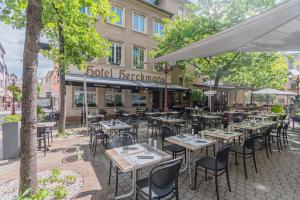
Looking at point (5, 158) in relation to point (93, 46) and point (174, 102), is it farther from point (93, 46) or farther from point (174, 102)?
point (174, 102)

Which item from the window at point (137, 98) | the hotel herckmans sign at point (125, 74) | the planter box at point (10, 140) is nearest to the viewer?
the planter box at point (10, 140)

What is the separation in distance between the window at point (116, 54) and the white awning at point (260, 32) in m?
9.86

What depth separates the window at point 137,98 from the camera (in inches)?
607

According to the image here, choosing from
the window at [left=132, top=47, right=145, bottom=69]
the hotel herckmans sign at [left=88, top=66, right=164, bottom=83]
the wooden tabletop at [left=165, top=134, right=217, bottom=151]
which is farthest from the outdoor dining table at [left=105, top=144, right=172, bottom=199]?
the window at [left=132, top=47, right=145, bottom=69]

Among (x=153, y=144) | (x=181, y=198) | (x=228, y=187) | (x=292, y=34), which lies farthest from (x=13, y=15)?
(x=292, y=34)

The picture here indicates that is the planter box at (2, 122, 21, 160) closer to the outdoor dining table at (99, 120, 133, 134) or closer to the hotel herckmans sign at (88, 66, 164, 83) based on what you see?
the outdoor dining table at (99, 120, 133, 134)

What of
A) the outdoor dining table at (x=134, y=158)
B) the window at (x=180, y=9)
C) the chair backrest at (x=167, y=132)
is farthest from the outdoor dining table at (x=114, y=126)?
the window at (x=180, y=9)

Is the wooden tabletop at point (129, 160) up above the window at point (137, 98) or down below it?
below

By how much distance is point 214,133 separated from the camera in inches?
209

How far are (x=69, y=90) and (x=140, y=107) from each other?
20.6 feet

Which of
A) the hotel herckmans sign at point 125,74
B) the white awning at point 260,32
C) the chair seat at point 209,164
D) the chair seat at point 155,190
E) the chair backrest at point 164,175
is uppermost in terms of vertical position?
the hotel herckmans sign at point 125,74

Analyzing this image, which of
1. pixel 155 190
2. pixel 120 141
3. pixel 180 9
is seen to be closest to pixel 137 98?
pixel 120 141

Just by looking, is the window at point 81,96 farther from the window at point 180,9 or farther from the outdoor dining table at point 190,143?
the window at point 180,9

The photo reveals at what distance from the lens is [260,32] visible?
9.75 ft
